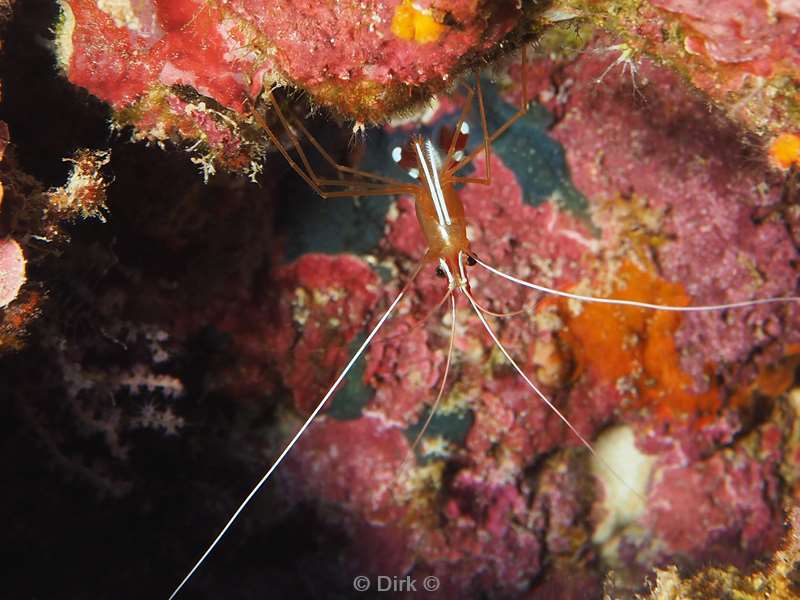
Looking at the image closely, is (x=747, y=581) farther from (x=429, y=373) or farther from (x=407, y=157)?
(x=407, y=157)

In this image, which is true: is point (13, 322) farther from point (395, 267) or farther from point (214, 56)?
point (395, 267)

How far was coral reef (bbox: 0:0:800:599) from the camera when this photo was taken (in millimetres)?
3857

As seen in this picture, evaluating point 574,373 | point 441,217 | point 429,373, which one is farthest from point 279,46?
point 574,373

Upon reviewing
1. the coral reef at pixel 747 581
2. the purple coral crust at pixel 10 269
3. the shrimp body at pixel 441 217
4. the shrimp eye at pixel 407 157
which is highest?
the shrimp eye at pixel 407 157

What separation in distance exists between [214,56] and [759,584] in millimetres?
3655

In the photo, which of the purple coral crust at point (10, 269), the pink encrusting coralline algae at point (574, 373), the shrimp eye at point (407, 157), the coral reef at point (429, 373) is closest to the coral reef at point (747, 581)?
the coral reef at point (429, 373)

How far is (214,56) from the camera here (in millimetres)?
2391

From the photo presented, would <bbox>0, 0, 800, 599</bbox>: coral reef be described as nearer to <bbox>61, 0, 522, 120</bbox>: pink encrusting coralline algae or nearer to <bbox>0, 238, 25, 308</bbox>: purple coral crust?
<bbox>61, 0, 522, 120</bbox>: pink encrusting coralline algae

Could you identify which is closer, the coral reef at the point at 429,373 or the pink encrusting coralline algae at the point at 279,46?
the pink encrusting coralline algae at the point at 279,46

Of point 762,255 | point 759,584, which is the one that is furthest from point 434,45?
point 762,255

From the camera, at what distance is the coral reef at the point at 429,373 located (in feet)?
12.7

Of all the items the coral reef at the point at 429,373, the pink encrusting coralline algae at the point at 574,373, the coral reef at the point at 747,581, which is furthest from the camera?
the pink encrusting coralline algae at the point at 574,373

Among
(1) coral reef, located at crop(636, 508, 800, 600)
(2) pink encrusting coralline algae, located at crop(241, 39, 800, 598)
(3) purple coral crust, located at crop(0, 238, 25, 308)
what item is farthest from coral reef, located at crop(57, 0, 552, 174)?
(1) coral reef, located at crop(636, 508, 800, 600)

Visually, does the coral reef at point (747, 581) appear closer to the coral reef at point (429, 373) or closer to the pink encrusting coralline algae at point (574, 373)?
the coral reef at point (429, 373)
